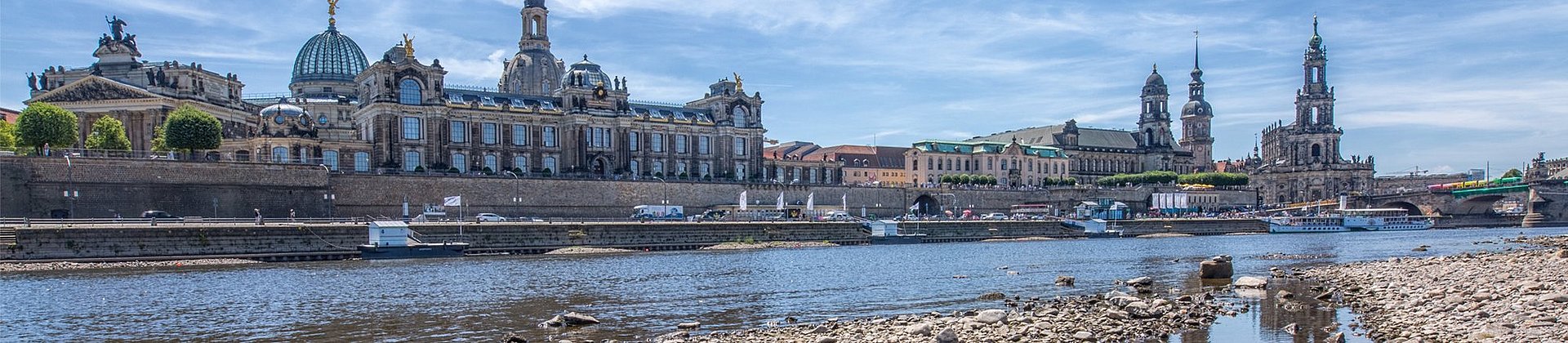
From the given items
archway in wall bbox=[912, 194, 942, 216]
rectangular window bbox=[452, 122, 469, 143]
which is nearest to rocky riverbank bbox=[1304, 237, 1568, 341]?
rectangular window bbox=[452, 122, 469, 143]

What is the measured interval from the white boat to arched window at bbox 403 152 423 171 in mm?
70065

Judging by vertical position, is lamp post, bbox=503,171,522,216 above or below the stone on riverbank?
above

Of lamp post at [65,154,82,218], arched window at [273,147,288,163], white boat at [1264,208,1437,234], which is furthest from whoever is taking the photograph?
white boat at [1264,208,1437,234]

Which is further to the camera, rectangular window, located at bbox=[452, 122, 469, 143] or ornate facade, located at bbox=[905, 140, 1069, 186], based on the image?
ornate facade, located at bbox=[905, 140, 1069, 186]

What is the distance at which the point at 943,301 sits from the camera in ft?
102

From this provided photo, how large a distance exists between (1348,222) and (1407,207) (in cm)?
2624

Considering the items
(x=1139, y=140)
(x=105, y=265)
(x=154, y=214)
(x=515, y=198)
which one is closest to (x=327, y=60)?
(x=515, y=198)

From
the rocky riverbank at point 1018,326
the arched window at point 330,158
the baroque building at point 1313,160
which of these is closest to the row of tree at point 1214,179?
the baroque building at point 1313,160

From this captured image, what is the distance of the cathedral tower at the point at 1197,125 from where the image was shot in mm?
159125

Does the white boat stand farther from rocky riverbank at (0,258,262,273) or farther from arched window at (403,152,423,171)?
rocky riverbank at (0,258,262,273)

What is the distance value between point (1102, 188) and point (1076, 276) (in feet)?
281

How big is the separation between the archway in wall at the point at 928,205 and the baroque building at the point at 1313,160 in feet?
177

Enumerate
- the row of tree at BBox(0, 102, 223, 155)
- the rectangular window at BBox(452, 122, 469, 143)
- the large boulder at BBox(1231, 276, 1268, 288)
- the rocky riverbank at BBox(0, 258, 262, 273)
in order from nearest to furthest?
the large boulder at BBox(1231, 276, 1268, 288) < the rocky riverbank at BBox(0, 258, 262, 273) < the row of tree at BBox(0, 102, 223, 155) < the rectangular window at BBox(452, 122, 469, 143)

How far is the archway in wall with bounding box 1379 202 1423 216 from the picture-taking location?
404 feet
